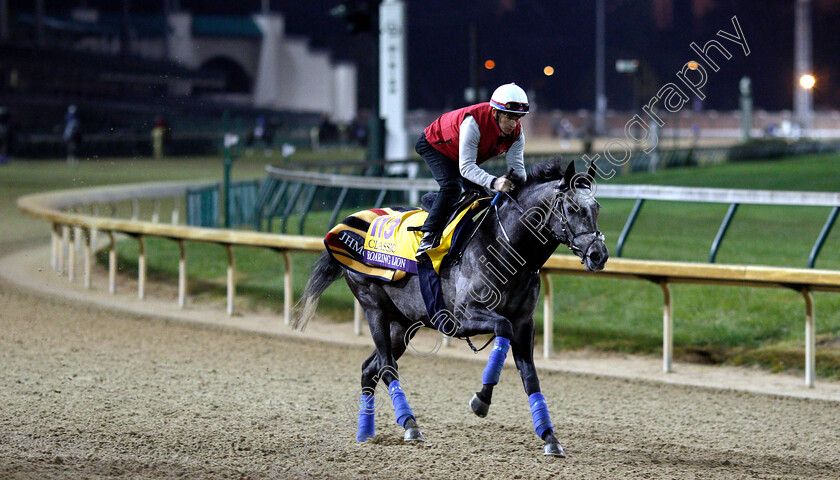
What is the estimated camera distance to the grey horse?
452 cm

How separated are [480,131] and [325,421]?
1.91m

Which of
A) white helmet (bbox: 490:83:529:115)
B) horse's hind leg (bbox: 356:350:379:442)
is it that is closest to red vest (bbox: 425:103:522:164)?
white helmet (bbox: 490:83:529:115)

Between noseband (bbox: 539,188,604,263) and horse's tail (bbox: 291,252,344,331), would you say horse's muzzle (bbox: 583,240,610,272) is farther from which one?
horse's tail (bbox: 291,252,344,331)

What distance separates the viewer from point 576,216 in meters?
4.49

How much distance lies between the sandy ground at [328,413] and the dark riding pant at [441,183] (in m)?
1.13

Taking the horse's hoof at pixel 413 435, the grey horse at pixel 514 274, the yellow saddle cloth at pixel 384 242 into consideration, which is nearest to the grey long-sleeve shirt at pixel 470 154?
the grey horse at pixel 514 274

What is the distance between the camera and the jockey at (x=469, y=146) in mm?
4707

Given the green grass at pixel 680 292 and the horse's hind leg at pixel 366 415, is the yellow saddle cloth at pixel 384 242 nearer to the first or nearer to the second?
the horse's hind leg at pixel 366 415

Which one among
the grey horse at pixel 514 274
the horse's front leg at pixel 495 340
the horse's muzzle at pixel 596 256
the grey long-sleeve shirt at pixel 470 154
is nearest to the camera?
the horse's muzzle at pixel 596 256

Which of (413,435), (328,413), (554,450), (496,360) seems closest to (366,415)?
(413,435)

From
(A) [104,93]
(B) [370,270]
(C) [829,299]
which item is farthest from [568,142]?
(B) [370,270]

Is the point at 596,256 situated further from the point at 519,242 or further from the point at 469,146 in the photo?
the point at 469,146

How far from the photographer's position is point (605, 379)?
7.09m

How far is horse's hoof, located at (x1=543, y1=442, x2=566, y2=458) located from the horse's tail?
1605 mm
